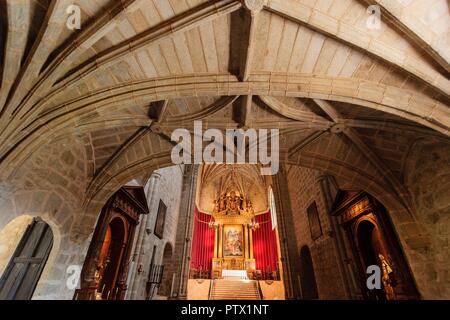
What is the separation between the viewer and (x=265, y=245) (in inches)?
571

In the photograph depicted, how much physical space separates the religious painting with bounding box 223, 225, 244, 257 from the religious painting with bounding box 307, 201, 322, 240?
868 centimetres

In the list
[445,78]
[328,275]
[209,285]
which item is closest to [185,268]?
[209,285]

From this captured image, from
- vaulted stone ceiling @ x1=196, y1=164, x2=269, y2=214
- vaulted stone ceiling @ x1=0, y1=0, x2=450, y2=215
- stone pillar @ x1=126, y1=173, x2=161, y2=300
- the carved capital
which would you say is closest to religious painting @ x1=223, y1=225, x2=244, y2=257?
vaulted stone ceiling @ x1=196, y1=164, x2=269, y2=214

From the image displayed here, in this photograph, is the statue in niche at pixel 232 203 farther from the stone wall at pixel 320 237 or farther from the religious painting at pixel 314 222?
the religious painting at pixel 314 222

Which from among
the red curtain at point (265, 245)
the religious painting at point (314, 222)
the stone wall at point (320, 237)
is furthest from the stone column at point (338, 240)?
the red curtain at point (265, 245)

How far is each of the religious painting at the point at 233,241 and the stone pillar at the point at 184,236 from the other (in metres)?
5.12

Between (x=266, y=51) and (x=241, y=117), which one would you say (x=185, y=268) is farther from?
(x=266, y=51)

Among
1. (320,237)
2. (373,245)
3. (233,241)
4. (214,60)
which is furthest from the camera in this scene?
(233,241)

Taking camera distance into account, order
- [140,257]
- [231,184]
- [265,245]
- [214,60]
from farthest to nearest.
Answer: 1. [231,184]
2. [265,245]
3. [140,257]
4. [214,60]

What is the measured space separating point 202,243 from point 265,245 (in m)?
4.31

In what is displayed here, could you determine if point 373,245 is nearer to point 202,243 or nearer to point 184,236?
point 184,236

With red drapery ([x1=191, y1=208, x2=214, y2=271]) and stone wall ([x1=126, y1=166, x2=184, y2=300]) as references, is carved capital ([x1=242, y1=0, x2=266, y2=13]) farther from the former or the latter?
red drapery ([x1=191, y1=208, x2=214, y2=271])

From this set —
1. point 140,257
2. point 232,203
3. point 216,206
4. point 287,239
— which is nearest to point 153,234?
point 140,257

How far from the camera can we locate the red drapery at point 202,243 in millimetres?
13869
